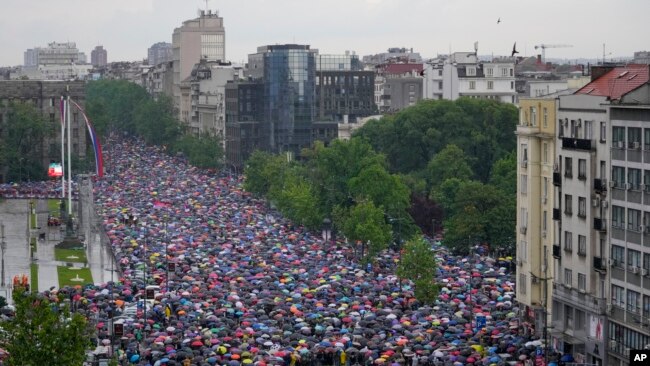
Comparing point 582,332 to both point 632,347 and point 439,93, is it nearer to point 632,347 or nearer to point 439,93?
point 632,347

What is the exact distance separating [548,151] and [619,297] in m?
10.8

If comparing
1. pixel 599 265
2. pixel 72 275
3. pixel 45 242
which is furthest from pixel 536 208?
pixel 45 242

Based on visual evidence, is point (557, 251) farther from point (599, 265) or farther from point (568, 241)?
point (599, 265)

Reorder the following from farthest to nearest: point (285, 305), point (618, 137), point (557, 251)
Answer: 1. point (285, 305)
2. point (557, 251)
3. point (618, 137)

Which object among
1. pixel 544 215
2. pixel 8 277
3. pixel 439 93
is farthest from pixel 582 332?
pixel 439 93

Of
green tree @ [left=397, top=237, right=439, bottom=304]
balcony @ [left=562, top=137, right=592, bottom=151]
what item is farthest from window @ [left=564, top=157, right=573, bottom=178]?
green tree @ [left=397, top=237, right=439, bottom=304]

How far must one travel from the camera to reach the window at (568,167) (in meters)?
72.0

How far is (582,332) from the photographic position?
6975cm

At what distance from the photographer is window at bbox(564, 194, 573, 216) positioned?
72000 millimetres

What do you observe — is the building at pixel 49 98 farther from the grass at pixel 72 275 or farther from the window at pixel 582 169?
the window at pixel 582 169

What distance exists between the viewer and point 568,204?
72.4 m

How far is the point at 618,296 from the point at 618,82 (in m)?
8.94

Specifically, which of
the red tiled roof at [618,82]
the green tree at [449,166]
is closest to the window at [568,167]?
the red tiled roof at [618,82]

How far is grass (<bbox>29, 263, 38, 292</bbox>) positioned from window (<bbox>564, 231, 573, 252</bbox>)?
34793 mm
